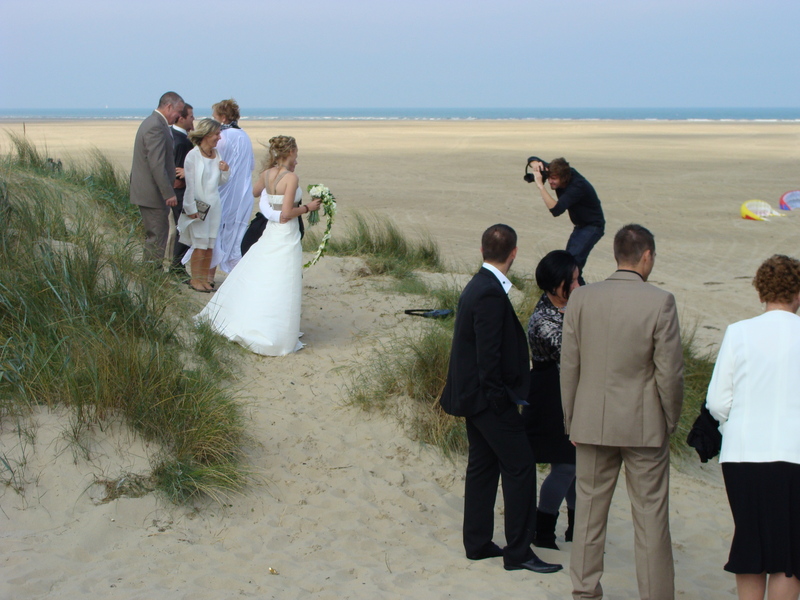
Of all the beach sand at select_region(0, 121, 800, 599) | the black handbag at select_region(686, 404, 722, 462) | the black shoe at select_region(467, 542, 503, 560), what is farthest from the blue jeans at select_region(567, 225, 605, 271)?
the black handbag at select_region(686, 404, 722, 462)

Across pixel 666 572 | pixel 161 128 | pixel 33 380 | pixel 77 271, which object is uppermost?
pixel 161 128

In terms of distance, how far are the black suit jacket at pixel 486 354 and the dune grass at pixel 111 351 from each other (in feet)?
5.24

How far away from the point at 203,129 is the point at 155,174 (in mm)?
665

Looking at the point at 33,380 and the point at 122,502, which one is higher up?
the point at 33,380

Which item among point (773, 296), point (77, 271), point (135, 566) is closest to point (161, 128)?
point (77, 271)

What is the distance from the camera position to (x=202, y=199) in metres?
7.63

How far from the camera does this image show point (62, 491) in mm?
4320

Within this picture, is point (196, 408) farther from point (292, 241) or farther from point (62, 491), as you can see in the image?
point (292, 241)

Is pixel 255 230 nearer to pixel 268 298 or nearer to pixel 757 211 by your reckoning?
pixel 268 298

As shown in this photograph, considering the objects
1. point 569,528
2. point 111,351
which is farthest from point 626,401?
point 111,351

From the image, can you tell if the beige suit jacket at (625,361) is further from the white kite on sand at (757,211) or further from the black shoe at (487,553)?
the white kite on sand at (757,211)

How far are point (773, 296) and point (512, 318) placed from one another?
1.18m

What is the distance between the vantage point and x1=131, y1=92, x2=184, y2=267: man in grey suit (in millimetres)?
7145

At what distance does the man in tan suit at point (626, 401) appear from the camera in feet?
11.2
